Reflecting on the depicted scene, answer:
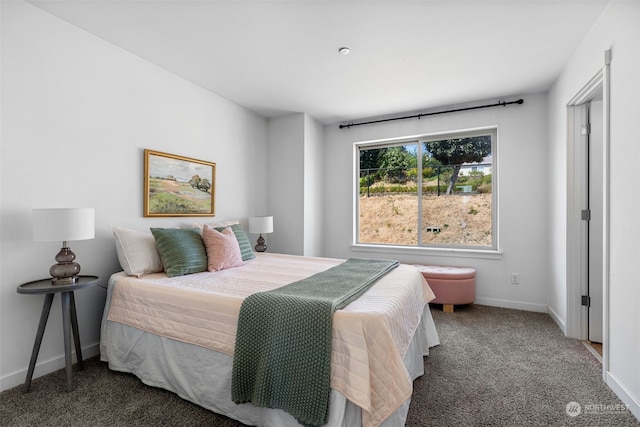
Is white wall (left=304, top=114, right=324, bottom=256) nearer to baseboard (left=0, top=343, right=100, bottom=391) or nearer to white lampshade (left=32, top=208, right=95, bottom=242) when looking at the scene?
baseboard (left=0, top=343, right=100, bottom=391)

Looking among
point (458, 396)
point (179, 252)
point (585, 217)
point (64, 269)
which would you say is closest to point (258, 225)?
point (179, 252)

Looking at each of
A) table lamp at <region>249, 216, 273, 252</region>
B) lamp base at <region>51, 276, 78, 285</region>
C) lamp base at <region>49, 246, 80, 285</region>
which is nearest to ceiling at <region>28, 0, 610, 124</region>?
table lamp at <region>249, 216, 273, 252</region>

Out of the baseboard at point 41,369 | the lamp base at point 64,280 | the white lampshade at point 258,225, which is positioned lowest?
the baseboard at point 41,369

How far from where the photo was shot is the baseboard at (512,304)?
3355 mm

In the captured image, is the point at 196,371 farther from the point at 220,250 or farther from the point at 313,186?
the point at 313,186

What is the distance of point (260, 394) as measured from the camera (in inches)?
56.7

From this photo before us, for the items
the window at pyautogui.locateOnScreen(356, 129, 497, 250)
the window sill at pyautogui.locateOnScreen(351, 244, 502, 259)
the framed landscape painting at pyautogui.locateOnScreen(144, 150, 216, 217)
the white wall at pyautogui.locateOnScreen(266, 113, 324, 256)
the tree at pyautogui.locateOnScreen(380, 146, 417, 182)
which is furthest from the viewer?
the tree at pyautogui.locateOnScreen(380, 146, 417, 182)

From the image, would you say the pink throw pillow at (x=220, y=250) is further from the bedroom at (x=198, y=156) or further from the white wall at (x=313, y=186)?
the white wall at (x=313, y=186)

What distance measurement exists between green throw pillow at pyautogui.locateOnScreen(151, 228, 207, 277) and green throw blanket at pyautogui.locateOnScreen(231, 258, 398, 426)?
980 mm

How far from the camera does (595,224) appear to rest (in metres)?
2.55

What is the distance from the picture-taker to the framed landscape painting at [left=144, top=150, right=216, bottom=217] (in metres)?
2.74

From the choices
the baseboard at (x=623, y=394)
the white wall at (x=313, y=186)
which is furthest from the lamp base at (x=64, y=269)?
the baseboard at (x=623, y=394)

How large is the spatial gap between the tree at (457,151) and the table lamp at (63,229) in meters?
3.83

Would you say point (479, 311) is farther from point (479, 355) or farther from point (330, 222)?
point (330, 222)
